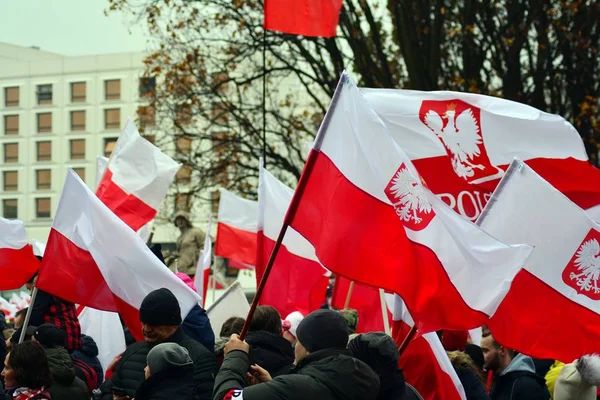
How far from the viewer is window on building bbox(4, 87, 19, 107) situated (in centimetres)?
7794

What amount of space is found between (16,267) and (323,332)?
4408 mm

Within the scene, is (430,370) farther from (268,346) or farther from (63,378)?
(63,378)

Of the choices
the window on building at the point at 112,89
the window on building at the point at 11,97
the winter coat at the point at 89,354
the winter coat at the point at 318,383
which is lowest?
the window on building at the point at 11,97

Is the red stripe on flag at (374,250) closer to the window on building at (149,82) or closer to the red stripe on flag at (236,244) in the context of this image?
the red stripe on flag at (236,244)

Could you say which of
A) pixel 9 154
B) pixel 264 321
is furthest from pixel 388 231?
pixel 9 154

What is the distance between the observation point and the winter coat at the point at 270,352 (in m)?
5.85

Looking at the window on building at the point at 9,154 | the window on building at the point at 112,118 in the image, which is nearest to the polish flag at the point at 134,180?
the window on building at the point at 112,118

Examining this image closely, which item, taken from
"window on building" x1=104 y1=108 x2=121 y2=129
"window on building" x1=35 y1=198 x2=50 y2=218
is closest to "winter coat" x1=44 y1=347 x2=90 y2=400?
"window on building" x1=104 y1=108 x2=121 y2=129

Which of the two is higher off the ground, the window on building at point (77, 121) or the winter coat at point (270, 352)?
the winter coat at point (270, 352)

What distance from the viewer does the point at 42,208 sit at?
77938 mm

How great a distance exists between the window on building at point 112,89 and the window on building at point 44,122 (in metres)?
4.87

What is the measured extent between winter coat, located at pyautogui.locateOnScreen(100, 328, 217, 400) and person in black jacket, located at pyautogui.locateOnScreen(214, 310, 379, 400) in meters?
0.76

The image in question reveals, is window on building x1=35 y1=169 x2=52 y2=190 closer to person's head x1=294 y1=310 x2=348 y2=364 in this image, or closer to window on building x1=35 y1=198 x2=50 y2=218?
window on building x1=35 y1=198 x2=50 y2=218

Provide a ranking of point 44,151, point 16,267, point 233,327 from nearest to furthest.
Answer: point 233,327 → point 16,267 → point 44,151
